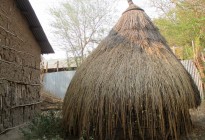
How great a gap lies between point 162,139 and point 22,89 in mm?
5769

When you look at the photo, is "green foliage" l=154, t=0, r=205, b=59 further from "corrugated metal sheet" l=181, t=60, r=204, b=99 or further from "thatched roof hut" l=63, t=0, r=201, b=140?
"thatched roof hut" l=63, t=0, r=201, b=140

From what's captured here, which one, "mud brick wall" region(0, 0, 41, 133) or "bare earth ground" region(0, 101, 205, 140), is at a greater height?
"mud brick wall" region(0, 0, 41, 133)

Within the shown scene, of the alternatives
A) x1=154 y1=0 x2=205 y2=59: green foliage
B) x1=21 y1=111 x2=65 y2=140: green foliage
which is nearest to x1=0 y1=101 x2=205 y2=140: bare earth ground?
x1=21 y1=111 x2=65 y2=140: green foliage

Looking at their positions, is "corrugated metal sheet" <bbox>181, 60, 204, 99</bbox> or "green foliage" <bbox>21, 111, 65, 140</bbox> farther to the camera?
"corrugated metal sheet" <bbox>181, 60, 204, 99</bbox>

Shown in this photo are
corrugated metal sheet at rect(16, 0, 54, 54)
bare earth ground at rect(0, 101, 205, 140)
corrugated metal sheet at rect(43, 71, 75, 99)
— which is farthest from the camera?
corrugated metal sheet at rect(43, 71, 75, 99)

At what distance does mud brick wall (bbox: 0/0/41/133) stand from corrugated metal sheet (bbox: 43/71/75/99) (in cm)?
712

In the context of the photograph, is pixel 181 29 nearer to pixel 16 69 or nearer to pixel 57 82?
pixel 16 69

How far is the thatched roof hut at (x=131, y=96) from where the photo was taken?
237 inches

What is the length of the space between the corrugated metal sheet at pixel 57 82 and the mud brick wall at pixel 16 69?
7.12 meters

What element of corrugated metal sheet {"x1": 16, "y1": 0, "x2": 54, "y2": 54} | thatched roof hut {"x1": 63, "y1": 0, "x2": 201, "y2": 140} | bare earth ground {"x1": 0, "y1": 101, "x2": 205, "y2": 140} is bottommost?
bare earth ground {"x1": 0, "y1": 101, "x2": 205, "y2": 140}

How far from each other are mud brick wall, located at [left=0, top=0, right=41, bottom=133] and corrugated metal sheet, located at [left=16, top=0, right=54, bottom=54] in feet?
0.61

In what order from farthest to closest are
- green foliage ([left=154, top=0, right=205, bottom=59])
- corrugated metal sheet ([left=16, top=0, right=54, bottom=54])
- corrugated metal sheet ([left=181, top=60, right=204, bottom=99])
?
green foliage ([left=154, top=0, right=205, bottom=59])
corrugated metal sheet ([left=181, top=60, right=204, bottom=99])
corrugated metal sheet ([left=16, top=0, right=54, bottom=54])

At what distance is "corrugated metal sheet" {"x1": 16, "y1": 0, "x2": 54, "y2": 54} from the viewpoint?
10.1m

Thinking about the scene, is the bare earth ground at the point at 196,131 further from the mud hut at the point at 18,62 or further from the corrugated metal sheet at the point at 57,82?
the corrugated metal sheet at the point at 57,82
